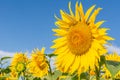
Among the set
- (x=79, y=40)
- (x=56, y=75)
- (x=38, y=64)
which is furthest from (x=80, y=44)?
(x=38, y=64)

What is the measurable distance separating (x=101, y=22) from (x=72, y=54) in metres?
0.65

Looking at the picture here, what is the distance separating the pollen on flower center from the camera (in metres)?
3.53

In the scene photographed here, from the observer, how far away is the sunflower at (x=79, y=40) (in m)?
3.31

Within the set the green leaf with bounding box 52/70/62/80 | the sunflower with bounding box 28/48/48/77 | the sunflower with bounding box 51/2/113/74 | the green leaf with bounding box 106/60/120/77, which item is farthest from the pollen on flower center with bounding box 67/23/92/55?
the sunflower with bounding box 28/48/48/77

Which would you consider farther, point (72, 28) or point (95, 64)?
point (72, 28)

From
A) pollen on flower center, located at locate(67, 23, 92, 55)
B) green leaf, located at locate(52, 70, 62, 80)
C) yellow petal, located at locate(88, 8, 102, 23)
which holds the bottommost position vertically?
green leaf, located at locate(52, 70, 62, 80)

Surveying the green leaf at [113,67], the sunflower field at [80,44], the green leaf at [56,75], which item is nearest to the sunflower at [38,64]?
the green leaf at [56,75]

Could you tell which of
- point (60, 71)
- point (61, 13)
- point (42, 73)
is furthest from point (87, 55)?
point (42, 73)

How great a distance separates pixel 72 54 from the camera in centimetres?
376

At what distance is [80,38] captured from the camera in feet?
11.7

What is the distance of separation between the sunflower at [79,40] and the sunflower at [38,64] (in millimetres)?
2042

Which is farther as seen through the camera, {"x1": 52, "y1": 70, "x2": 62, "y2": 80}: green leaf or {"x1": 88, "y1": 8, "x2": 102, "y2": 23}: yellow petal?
{"x1": 52, "y1": 70, "x2": 62, "y2": 80}: green leaf

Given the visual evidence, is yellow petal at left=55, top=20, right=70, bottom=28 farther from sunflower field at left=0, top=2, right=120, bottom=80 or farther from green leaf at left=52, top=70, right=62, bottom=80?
green leaf at left=52, top=70, right=62, bottom=80

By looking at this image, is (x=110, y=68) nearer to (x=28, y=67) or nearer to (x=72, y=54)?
(x=72, y=54)
